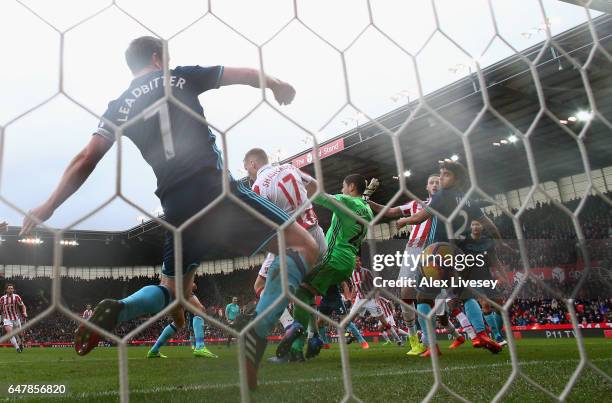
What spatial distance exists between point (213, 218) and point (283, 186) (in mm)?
1140

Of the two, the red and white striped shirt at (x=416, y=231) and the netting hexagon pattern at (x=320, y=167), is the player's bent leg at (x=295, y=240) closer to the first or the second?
the netting hexagon pattern at (x=320, y=167)

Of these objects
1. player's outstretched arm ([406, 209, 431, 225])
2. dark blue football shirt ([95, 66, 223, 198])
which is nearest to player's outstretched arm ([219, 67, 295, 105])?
dark blue football shirt ([95, 66, 223, 198])

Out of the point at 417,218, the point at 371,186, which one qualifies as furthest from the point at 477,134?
the point at 417,218

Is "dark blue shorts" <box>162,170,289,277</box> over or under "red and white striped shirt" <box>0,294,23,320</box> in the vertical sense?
under

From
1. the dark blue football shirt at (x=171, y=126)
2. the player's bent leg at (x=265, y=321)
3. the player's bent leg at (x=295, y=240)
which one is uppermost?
the dark blue football shirt at (x=171, y=126)

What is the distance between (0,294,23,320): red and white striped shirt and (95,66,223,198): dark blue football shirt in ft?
23.0

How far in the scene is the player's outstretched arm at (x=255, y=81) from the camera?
2.95 ft

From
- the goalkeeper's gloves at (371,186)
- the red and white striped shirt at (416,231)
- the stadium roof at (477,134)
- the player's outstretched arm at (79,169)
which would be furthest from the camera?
the goalkeeper's gloves at (371,186)

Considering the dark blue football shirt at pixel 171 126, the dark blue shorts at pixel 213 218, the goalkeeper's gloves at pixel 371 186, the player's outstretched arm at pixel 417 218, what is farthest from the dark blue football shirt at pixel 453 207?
the dark blue football shirt at pixel 171 126

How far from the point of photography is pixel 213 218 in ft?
3.15

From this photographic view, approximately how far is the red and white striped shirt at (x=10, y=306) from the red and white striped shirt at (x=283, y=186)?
20.5 feet

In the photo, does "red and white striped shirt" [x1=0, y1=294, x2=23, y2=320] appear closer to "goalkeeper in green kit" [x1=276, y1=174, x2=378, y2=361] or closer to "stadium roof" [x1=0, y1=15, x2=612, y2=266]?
"stadium roof" [x1=0, y1=15, x2=612, y2=266]

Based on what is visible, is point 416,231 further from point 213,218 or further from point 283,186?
point 213,218

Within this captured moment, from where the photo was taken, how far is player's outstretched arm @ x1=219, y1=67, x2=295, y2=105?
90 cm
